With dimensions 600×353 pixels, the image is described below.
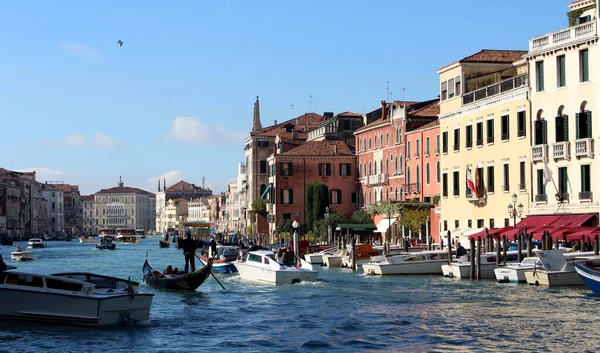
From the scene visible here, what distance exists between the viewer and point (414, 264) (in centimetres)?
3756

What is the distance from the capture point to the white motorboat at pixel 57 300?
68.6 ft

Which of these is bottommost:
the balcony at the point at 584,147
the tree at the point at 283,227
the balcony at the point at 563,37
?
the tree at the point at 283,227

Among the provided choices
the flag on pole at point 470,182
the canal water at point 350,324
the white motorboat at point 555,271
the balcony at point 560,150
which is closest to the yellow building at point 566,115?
the balcony at point 560,150

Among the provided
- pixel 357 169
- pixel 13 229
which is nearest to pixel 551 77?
pixel 357 169

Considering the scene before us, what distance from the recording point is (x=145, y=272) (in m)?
33.2

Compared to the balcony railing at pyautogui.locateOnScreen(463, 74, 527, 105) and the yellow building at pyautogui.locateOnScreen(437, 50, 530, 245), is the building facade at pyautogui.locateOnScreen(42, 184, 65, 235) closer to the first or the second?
the yellow building at pyautogui.locateOnScreen(437, 50, 530, 245)

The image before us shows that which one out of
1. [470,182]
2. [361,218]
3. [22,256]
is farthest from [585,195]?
[22,256]

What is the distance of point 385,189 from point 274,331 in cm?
4287

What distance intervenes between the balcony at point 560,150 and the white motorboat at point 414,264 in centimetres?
497

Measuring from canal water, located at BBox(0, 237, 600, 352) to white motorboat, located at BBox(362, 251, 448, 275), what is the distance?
6168 mm

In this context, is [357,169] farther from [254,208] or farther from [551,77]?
[551,77]

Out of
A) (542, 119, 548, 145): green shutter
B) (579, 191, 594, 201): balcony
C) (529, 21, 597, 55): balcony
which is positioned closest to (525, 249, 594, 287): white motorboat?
(579, 191, 594, 201): balcony

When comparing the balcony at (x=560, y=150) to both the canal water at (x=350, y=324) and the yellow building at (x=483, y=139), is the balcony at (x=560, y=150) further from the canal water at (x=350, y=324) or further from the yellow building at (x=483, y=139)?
the canal water at (x=350, y=324)

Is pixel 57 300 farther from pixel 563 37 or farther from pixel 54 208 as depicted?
pixel 54 208
